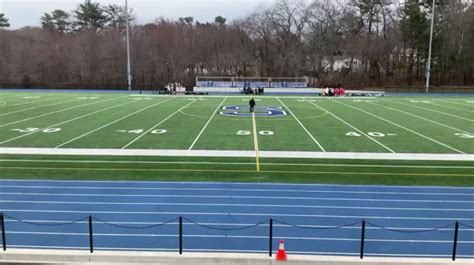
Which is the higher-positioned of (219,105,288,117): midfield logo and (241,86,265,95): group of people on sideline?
(241,86,265,95): group of people on sideline

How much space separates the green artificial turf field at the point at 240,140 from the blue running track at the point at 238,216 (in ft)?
3.91

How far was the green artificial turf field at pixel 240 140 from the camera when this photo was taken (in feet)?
48.2

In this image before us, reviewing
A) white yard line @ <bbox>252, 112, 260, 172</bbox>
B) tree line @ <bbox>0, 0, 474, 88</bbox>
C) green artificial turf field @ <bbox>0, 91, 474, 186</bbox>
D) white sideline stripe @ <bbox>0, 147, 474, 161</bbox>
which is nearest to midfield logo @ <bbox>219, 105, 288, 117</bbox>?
green artificial turf field @ <bbox>0, 91, 474, 186</bbox>

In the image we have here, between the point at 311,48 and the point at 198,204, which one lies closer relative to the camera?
the point at 198,204

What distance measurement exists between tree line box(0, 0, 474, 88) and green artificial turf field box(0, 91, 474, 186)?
45224 millimetres

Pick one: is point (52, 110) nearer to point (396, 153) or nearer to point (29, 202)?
point (29, 202)

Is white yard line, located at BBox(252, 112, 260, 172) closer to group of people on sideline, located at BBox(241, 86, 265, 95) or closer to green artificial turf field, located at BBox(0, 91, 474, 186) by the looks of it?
green artificial turf field, located at BBox(0, 91, 474, 186)

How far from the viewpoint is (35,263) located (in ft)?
24.6

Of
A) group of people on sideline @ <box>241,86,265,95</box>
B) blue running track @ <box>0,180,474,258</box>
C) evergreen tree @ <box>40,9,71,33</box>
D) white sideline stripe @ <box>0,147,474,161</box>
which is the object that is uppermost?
evergreen tree @ <box>40,9,71,33</box>

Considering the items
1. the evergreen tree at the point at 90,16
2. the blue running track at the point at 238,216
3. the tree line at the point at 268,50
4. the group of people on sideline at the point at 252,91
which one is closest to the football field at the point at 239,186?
the blue running track at the point at 238,216

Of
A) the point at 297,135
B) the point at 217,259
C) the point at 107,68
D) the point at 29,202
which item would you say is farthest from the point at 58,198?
the point at 107,68

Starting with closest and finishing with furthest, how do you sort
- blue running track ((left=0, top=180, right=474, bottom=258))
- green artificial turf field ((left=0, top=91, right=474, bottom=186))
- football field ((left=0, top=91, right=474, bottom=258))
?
blue running track ((left=0, top=180, right=474, bottom=258)), football field ((left=0, top=91, right=474, bottom=258)), green artificial turf field ((left=0, top=91, right=474, bottom=186))

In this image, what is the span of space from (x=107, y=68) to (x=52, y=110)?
47554mm

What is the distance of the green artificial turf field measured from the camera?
48.2ft
